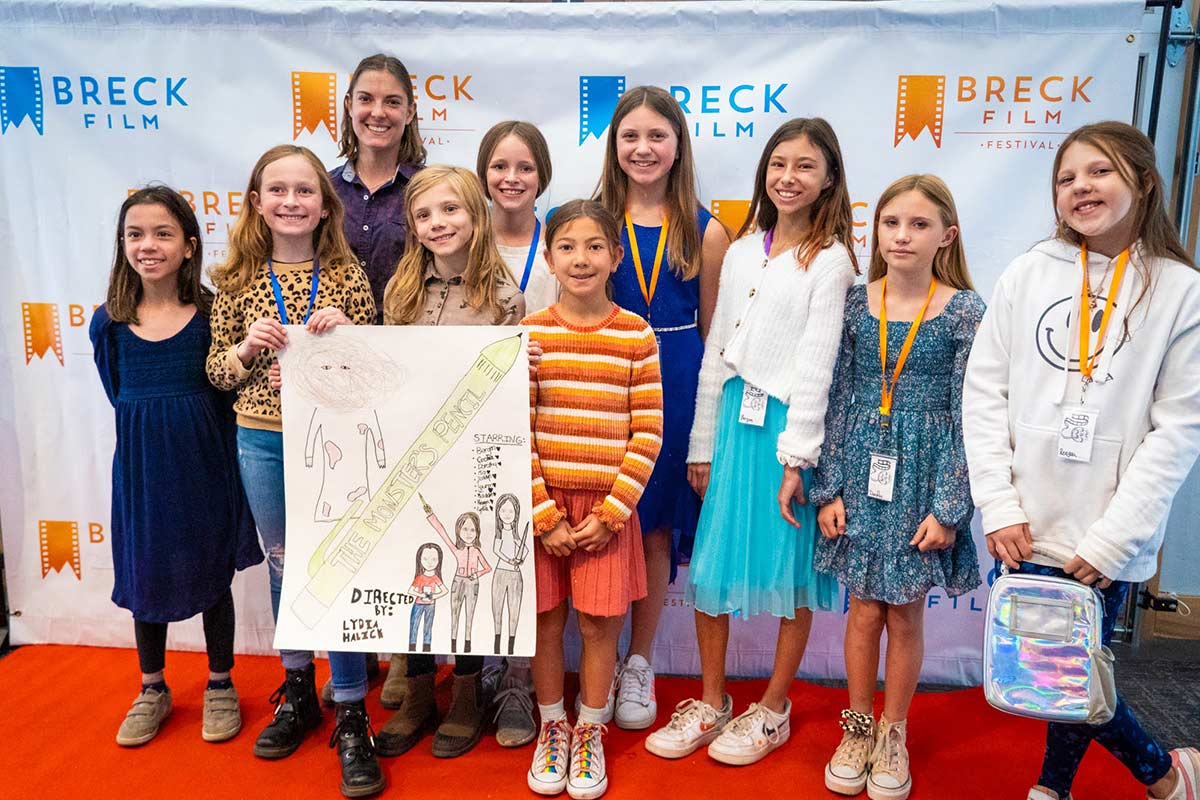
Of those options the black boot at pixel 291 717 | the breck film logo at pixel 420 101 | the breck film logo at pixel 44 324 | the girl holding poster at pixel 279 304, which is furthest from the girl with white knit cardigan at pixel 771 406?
the breck film logo at pixel 44 324

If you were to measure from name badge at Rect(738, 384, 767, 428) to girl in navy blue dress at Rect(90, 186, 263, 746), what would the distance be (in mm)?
1437

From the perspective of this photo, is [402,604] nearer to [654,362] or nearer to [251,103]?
[654,362]

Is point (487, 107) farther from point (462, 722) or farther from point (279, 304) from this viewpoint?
point (462, 722)

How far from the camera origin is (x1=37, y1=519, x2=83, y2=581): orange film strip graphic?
10.2ft

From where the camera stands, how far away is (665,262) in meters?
2.39

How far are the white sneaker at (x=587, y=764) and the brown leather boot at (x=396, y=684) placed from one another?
0.64 m

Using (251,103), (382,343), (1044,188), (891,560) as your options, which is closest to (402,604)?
(382,343)

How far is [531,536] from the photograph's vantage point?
2.17m

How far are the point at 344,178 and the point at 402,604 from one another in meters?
1.29

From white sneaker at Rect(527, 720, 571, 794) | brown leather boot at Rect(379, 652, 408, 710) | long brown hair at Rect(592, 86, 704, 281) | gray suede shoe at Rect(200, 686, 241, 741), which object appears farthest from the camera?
brown leather boot at Rect(379, 652, 408, 710)

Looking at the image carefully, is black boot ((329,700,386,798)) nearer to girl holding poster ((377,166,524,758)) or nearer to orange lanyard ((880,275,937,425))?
girl holding poster ((377,166,524,758))

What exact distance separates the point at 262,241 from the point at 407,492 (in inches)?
30.2

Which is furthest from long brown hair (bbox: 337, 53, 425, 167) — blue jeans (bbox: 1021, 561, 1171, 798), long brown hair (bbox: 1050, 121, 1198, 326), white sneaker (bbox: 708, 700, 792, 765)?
blue jeans (bbox: 1021, 561, 1171, 798)

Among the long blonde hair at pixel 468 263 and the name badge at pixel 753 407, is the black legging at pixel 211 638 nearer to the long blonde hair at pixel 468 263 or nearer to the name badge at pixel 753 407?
the long blonde hair at pixel 468 263
